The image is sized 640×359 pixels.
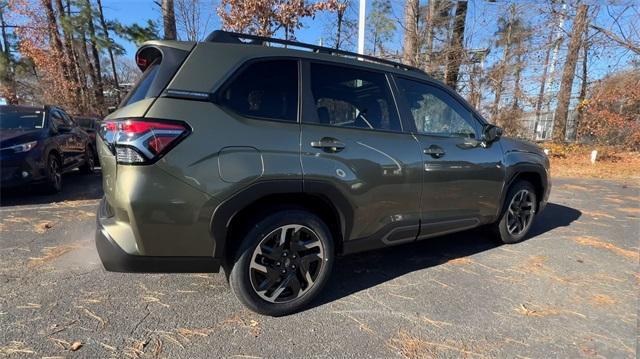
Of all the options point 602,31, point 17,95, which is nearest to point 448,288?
point 602,31

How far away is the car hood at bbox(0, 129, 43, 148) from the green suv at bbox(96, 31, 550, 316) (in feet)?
14.8

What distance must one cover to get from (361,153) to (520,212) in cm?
274

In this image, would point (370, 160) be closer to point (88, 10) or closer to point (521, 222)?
point (521, 222)

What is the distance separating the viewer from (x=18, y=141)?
20.3 feet

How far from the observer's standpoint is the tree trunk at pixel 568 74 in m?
13.7

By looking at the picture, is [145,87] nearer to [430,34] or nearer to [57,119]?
[57,119]

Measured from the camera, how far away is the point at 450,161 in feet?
12.0

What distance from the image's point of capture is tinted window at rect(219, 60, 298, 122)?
2.63m

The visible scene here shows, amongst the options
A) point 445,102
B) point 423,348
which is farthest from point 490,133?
point 423,348

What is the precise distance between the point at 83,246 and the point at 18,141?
324cm

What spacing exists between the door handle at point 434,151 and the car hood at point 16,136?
6358mm

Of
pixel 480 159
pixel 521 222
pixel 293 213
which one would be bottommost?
pixel 521 222

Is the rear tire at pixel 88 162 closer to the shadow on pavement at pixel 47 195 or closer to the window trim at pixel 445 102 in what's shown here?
the shadow on pavement at pixel 47 195

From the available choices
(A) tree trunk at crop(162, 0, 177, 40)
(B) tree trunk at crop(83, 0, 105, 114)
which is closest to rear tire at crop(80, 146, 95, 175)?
(A) tree trunk at crop(162, 0, 177, 40)
